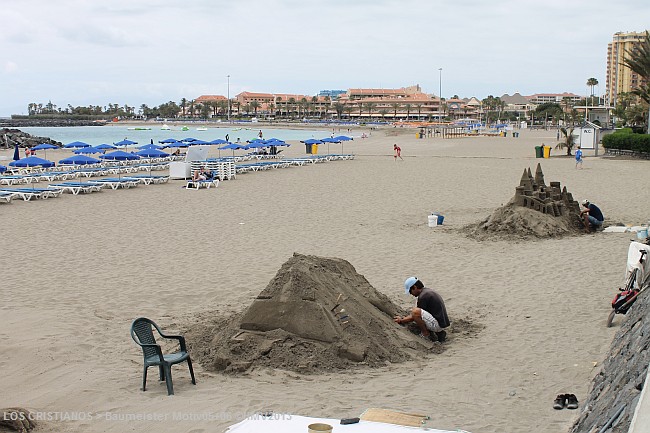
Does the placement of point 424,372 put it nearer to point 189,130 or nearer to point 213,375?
point 213,375

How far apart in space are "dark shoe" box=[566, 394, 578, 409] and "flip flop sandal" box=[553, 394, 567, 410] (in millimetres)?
Result: 29

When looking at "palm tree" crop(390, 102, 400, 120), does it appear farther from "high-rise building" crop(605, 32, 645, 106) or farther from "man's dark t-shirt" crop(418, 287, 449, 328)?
"man's dark t-shirt" crop(418, 287, 449, 328)

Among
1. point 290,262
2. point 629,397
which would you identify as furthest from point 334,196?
point 629,397

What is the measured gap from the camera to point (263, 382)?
292 inches

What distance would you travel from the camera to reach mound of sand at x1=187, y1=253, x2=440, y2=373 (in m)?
7.91

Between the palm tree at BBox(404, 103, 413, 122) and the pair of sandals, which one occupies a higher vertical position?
the palm tree at BBox(404, 103, 413, 122)

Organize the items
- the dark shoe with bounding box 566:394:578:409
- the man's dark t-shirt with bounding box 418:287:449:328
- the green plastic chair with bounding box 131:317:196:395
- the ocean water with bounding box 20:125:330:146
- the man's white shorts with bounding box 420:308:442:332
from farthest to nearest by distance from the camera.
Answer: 1. the ocean water with bounding box 20:125:330:146
2. the man's dark t-shirt with bounding box 418:287:449:328
3. the man's white shorts with bounding box 420:308:442:332
4. the green plastic chair with bounding box 131:317:196:395
5. the dark shoe with bounding box 566:394:578:409

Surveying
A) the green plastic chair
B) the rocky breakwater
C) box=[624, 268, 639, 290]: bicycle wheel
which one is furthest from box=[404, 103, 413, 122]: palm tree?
the green plastic chair

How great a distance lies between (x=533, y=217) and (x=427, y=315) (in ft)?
27.6

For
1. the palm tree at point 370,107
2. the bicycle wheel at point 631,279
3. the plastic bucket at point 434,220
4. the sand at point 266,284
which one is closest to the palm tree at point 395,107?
the palm tree at point 370,107

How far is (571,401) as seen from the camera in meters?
6.70

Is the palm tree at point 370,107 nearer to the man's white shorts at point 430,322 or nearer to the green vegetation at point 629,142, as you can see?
the green vegetation at point 629,142

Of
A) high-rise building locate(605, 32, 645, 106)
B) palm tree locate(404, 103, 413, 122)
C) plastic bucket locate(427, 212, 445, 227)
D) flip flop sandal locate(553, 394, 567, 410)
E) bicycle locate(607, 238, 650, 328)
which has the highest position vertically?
high-rise building locate(605, 32, 645, 106)

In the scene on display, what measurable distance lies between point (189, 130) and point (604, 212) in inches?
5391
